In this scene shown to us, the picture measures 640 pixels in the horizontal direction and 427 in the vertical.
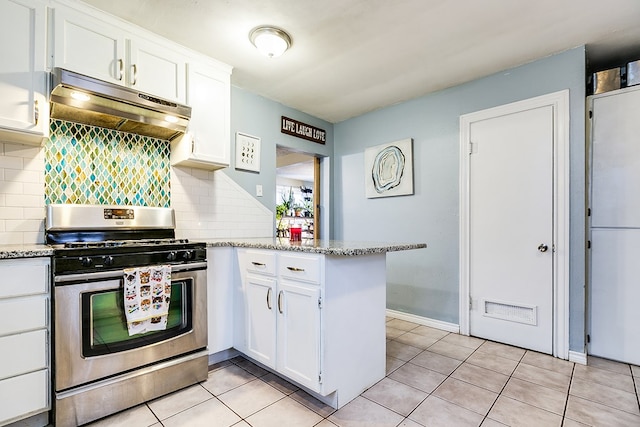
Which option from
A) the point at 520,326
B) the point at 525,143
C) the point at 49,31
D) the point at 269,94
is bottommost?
the point at 520,326

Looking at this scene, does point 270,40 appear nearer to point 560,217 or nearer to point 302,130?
point 302,130

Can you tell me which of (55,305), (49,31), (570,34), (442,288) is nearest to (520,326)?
(442,288)

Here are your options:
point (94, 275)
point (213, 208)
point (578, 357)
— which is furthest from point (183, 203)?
point (578, 357)

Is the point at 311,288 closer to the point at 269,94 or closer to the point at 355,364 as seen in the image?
the point at 355,364

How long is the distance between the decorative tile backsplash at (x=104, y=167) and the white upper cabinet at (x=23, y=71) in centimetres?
31

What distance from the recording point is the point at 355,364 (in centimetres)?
186

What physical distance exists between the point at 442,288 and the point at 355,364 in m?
1.57

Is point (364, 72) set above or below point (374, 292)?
above

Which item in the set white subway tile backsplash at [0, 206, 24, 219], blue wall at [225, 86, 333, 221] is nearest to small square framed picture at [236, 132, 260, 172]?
blue wall at [225, 86, 333, 221]

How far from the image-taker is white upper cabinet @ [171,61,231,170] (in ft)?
7.86

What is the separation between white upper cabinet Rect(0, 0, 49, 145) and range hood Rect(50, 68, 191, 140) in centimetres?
8

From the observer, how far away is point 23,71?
1702 mm

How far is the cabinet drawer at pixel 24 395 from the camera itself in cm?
144

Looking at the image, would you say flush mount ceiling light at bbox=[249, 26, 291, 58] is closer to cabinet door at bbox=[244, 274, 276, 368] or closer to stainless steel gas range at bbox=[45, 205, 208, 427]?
stainless steel gas range at bbox=[45, 205, 208, 427]
